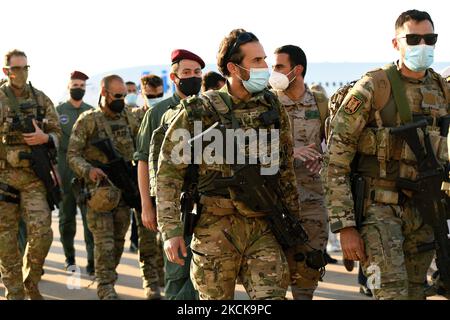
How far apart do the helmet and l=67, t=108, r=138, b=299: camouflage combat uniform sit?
100mm

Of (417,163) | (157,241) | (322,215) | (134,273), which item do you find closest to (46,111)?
(157,241)

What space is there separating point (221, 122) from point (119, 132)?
138 inches

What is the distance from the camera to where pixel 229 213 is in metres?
4.77

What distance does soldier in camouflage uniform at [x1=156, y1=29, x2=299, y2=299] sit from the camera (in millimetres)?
4699

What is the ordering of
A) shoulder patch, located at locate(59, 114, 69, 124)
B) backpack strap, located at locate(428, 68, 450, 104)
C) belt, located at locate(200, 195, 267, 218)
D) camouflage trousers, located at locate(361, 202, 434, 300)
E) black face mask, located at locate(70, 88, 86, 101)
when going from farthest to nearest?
black face mask, located at locate(70, 88, 86, 101) → shoulder patch, located at locate(59, 114, 69, 124) → backpack strap, located at locate(428, 68, 450, 104) → belt, located at locate(200, 195, 267, 218) → camouflage trousers, located at locate(361, 202, 434, 300)

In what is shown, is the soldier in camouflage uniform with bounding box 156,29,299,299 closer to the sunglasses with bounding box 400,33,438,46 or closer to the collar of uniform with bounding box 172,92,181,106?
the sunglasses with bounding box 400,33,438,46

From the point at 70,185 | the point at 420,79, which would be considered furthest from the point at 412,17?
the point at 70,185

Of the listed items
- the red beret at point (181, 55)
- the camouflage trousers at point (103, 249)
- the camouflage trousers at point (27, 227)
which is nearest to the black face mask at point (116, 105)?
the camouflage trousers at point (103, 249)

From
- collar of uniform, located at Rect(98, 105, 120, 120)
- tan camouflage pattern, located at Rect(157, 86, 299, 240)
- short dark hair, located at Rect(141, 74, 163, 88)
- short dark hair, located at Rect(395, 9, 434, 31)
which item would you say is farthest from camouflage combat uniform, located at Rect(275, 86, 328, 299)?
collar of uniform, located at Rect(98, 105, 120, 120)

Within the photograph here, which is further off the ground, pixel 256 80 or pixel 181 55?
pixel 181 55

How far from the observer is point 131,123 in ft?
26.9

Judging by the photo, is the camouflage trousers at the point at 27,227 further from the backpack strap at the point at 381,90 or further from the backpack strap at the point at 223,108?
the backpack strap at the point at 381,90

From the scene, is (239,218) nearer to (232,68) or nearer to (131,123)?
(232,68)

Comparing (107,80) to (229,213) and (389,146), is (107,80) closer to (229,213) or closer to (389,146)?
(229,213)
